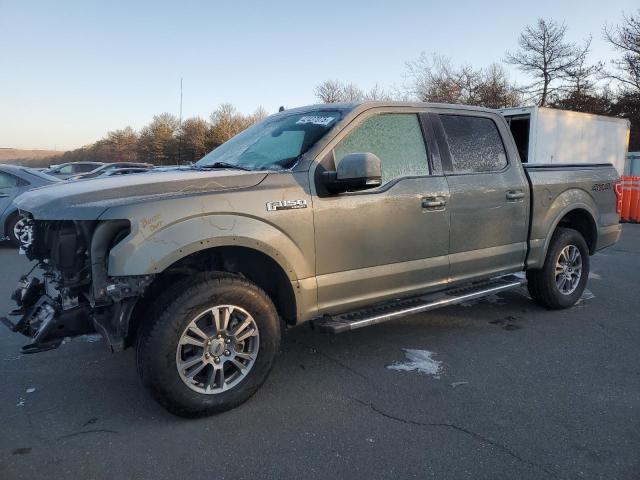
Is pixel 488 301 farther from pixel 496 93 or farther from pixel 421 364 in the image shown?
pixel 496 93

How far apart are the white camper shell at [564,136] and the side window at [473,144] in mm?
8145

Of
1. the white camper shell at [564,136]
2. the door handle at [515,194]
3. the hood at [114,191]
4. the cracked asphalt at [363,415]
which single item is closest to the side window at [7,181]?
the cracked asphalt at [363,415]

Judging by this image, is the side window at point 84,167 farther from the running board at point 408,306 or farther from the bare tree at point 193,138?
the running board at point 408,306

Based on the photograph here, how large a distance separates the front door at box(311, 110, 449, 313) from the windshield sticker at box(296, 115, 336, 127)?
176 mm

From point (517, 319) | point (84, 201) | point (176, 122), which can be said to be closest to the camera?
point (84, 201)

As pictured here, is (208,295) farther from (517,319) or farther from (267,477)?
(517,319)

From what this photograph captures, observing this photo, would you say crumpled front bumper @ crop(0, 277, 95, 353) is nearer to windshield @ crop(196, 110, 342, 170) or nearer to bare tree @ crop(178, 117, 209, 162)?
windshield @ crop(196, 110, 342, 170)

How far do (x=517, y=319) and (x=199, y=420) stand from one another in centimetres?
344

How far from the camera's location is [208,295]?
121 inches

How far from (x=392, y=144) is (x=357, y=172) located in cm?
86

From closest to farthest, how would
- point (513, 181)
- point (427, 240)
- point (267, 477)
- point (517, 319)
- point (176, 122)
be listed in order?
point (267, 477) < point (427, 240) < point (513, 181) < point (517, 319) < point (176, 122)

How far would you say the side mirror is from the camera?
3.31 m

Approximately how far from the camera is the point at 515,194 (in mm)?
4734

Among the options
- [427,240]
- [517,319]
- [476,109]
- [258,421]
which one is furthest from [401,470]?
[476,109]
